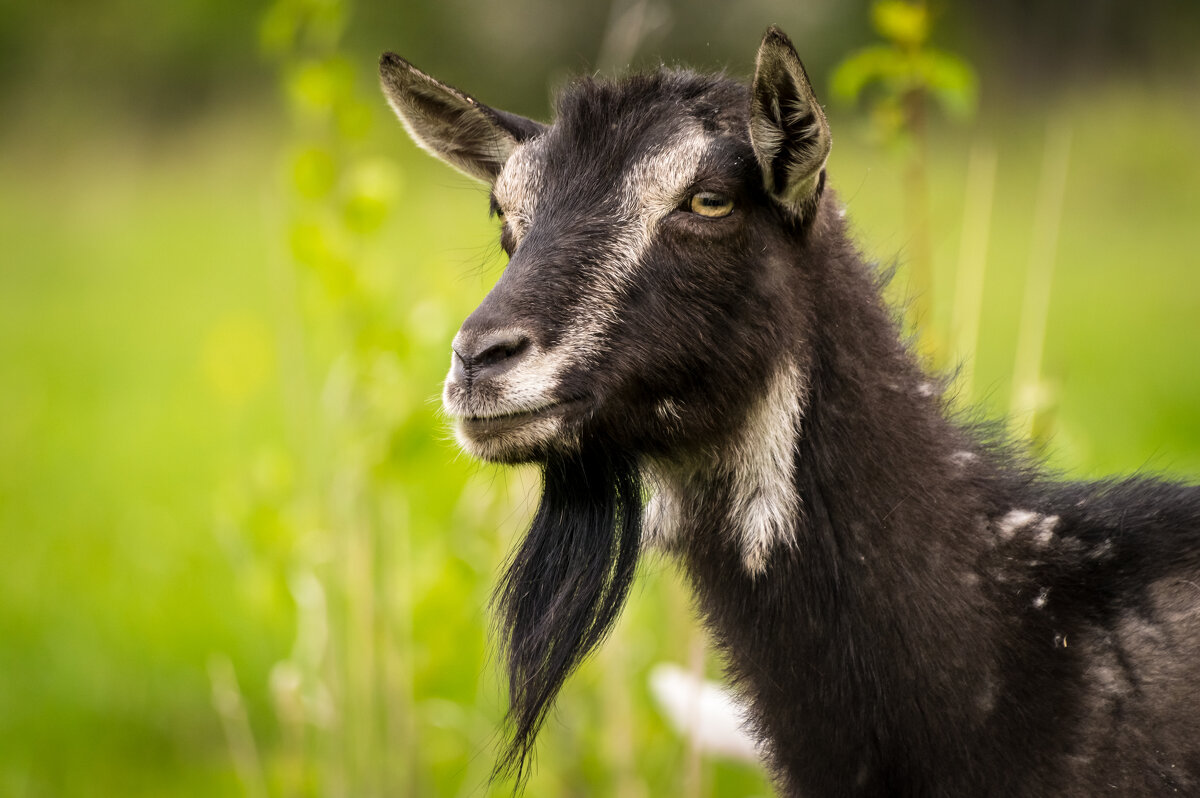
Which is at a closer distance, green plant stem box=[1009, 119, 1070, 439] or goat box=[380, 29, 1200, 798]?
goat box=[380, 29, 1200, 798]

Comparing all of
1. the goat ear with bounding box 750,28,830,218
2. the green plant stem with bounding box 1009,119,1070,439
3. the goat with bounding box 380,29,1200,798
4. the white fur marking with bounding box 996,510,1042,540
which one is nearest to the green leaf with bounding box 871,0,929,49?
the green plant stem with bounding box 1009,119,1070,439

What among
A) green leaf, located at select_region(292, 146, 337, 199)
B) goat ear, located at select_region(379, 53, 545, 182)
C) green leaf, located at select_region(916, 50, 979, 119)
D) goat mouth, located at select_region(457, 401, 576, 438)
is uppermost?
green leaf, located at select_region(916, 50, 979, 119)

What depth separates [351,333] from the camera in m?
4.19

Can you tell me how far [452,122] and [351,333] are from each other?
0.89 m

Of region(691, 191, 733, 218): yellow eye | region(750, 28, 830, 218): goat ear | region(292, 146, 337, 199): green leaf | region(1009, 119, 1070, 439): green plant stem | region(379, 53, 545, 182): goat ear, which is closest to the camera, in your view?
region(750, 28, 830, 218): goat ear

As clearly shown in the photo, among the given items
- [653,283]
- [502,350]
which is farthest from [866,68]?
[502,350]

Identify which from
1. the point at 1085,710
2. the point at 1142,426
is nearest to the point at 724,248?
the point at 1085,710

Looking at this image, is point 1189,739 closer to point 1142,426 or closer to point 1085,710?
point 1085,710

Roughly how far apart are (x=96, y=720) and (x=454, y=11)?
450 inches

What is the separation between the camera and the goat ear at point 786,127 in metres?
2.76

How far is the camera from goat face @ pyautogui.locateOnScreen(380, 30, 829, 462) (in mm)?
2830

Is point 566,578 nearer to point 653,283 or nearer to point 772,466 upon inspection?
point 772,466

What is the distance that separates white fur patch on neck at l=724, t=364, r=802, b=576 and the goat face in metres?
0.06

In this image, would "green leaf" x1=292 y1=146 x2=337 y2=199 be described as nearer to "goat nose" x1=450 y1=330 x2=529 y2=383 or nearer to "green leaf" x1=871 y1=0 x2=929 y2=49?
"goat nose" x1=450 y1=330 x2=529 y2=383
